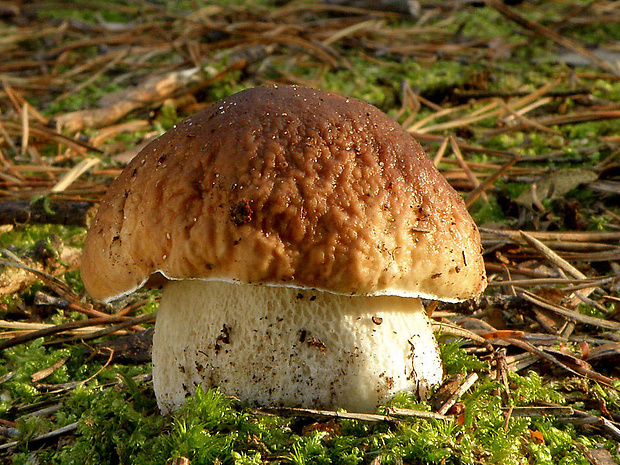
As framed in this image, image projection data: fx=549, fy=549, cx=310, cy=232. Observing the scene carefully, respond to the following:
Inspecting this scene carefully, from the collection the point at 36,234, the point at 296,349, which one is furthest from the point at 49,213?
the point at 296,349

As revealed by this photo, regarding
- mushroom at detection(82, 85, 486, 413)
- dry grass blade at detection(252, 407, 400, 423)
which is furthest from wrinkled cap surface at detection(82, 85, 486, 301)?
dry grass blade at detection(252, 407, 400, 423)

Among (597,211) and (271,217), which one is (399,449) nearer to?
(271,217)

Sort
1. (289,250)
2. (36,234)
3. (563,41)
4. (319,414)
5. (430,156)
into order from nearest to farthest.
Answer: (289,250) → (319,414) → (36,234) → (430,156) → (563,41)

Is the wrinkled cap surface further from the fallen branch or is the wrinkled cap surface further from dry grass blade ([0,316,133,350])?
the fallen branch

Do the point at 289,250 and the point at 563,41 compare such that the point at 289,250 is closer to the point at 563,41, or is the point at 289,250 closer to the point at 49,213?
the point at 49,213

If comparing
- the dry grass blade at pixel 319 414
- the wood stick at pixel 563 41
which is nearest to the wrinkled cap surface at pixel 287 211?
the dry grass blade at pixel 319 414

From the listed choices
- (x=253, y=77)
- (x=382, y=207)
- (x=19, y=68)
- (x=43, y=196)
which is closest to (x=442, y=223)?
(x=382, y=207)

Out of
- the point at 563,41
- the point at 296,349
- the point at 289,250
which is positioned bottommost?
the point at 563,41
